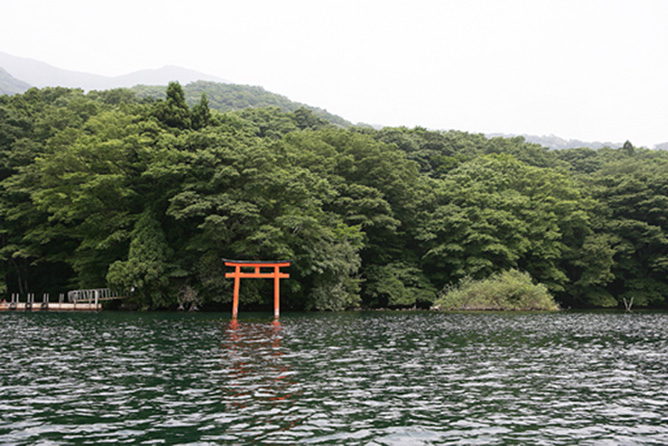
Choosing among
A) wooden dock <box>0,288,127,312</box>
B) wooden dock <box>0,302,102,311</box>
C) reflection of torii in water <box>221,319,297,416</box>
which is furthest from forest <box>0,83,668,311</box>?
reflection of torii in water <box>221,319,297,416</box>

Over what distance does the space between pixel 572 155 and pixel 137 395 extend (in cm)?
9566

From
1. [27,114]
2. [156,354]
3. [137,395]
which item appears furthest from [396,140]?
[137,395]

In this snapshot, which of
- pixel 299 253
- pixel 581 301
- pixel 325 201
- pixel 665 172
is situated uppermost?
pixel 665 172

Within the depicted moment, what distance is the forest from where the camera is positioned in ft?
142

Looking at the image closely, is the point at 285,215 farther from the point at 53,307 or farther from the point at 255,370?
the point at 255,370

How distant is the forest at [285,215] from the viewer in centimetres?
4328

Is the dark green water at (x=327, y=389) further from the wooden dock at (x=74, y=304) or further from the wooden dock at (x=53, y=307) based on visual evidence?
the wooden dock at (x=53, y=307)

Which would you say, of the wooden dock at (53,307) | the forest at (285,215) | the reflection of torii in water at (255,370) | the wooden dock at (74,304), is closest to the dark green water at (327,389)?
the reflection of torii in water at (255,370)

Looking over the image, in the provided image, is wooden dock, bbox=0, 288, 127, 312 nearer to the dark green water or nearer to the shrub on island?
the dark green water

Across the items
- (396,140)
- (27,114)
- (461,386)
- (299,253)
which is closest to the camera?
(461,386)

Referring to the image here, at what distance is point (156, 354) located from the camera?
18.4 metres

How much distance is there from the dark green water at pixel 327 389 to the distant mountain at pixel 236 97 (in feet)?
438

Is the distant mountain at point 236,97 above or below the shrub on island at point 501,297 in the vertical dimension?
above

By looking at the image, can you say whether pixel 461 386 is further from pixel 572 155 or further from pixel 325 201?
pixel 572 155
